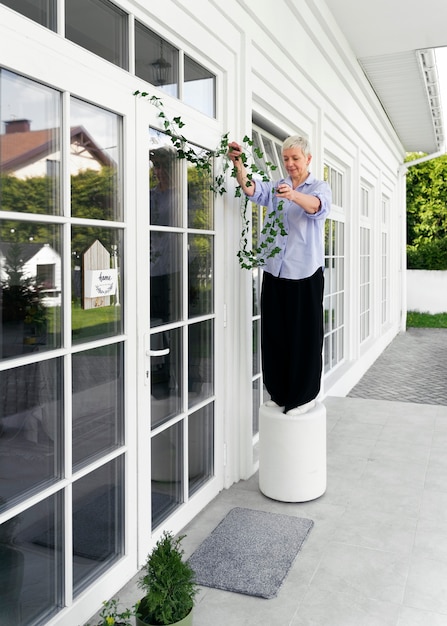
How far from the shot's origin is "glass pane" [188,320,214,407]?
3289mm

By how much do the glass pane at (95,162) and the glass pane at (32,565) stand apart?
107cm

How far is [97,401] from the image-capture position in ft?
8.14

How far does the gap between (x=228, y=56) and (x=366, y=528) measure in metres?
2.67

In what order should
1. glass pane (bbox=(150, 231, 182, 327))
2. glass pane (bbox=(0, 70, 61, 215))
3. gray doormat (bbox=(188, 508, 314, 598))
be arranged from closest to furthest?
glass pane (bbox=(0, 70, 61, 215)), gray doormat (bbox=(188, 508, 314, 598)), glass pane (bbox=(150, 231, 182, 327))

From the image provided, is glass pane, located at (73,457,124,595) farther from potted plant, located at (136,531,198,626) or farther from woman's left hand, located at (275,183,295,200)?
woman's left hand, located at (275,183,295,200)

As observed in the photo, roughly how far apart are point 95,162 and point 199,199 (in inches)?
39.4

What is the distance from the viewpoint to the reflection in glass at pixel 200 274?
3.28 meters

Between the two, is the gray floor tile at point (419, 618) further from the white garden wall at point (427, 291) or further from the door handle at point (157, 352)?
the white garden wall at point (427, 291)

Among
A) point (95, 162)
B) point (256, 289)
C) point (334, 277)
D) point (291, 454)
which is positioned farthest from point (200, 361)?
point (334, 277)

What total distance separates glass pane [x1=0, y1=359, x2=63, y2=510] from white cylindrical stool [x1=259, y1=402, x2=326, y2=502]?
5.20 ft

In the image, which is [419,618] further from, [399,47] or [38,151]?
[399,47]

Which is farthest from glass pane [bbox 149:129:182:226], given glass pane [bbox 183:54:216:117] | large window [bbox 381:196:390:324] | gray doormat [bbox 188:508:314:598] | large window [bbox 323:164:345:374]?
large window [bbox 381:196:390:324]

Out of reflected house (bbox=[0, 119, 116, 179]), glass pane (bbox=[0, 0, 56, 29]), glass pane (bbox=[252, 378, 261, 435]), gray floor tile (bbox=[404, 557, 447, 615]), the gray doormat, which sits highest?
glass pane (bbox=[0, 0, 56, 29])

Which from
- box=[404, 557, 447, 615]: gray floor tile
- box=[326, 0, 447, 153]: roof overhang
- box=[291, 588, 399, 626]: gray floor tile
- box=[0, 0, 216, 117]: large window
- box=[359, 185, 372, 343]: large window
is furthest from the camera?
box=[359, 185, 372, 343]: large window
